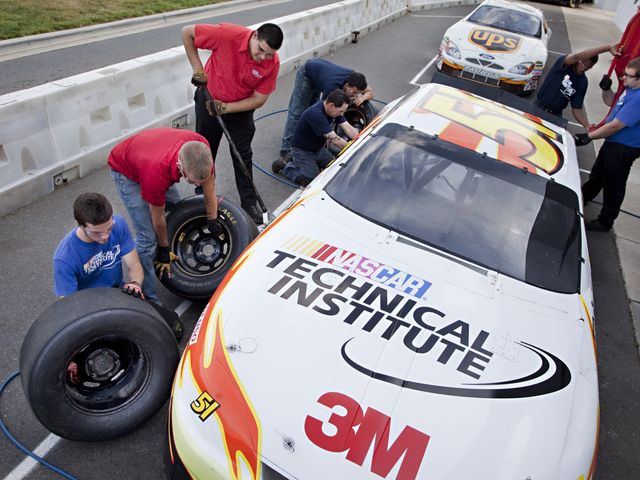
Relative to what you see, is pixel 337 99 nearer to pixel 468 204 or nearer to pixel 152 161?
pixel 468 204

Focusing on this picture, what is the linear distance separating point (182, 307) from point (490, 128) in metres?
2.76

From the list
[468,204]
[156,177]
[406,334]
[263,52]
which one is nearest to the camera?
[406,334]

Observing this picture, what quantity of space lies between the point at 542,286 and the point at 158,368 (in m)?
2.23

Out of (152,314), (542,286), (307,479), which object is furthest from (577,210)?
(152,314)

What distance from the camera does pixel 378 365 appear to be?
2.25 meters

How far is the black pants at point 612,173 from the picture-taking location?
16.8 feet

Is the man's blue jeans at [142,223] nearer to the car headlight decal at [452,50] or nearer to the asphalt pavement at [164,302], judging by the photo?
the asphalt pavement at [164,302]

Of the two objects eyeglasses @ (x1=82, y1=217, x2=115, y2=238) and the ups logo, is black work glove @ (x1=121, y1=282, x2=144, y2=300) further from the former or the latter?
the ups logo

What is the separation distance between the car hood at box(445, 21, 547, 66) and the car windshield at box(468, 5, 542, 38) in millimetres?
306

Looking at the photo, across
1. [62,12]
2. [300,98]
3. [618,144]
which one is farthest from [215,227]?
[62,12]

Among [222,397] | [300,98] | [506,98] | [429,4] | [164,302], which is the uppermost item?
[506,98]

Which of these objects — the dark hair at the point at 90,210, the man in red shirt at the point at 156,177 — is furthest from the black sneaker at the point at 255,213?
the dark hair at the point at 90,210

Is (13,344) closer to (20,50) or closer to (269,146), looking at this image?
(269,146)

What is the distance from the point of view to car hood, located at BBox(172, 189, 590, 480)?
2029 mm
